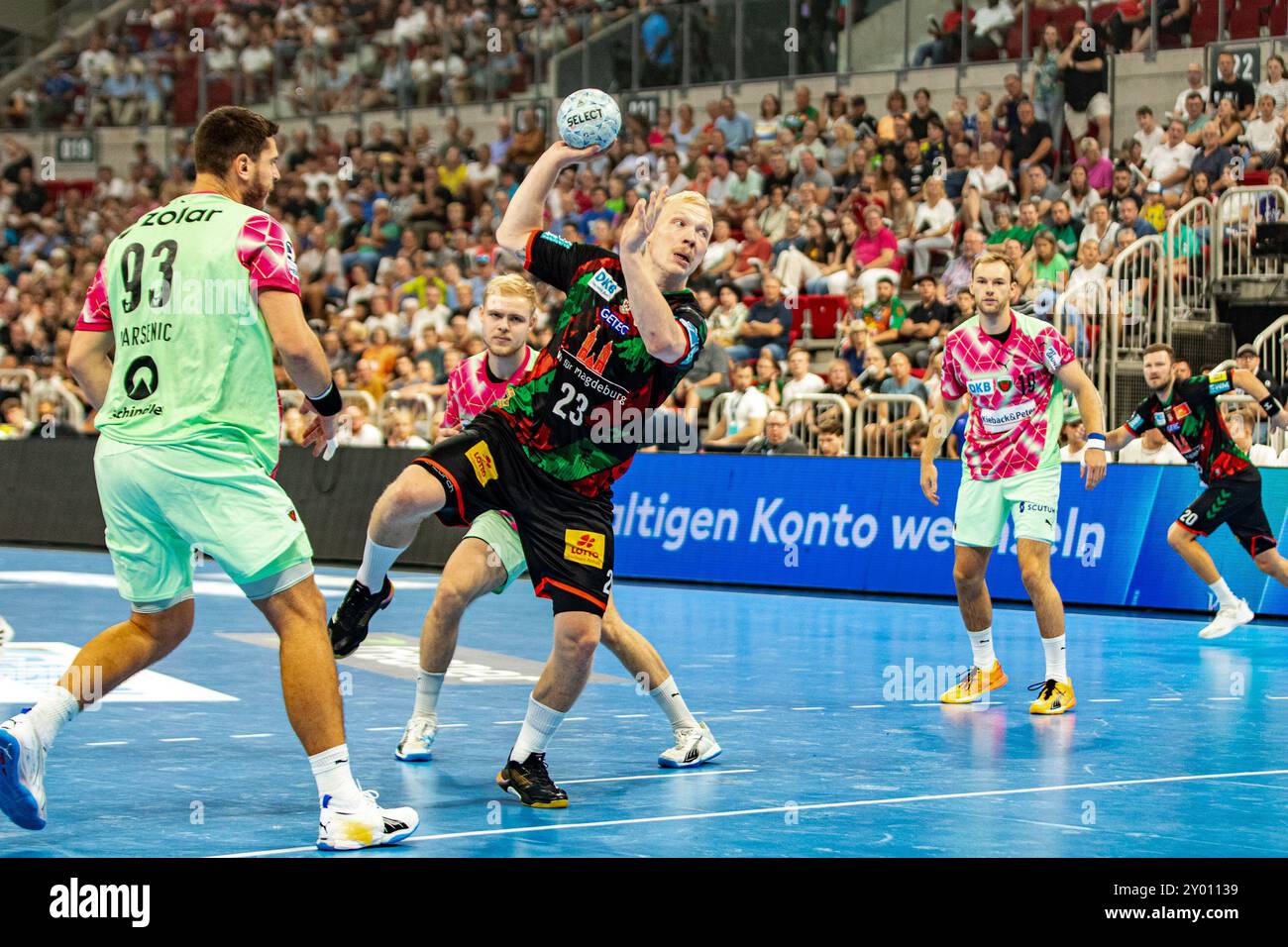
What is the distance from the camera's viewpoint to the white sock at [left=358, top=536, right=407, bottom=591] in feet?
22.8

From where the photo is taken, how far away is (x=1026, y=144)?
2045 cm

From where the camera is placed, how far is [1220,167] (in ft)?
59.7

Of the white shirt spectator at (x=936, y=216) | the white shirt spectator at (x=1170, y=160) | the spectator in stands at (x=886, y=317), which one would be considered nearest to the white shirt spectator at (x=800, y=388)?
the spectator in stands at (x=886, y=317)

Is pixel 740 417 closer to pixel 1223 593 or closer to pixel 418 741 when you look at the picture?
pixel 1223 593

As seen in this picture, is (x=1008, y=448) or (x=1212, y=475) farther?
(x=1212, y=475)

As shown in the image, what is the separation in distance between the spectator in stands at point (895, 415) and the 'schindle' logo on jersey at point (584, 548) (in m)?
10.3

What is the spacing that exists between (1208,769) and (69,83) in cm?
3063

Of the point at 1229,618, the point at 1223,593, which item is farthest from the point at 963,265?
the point at 1229,618

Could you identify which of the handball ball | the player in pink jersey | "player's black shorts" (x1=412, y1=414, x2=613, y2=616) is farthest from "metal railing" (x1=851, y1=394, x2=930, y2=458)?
the handball ball

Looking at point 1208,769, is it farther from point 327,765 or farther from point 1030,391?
point 327,765

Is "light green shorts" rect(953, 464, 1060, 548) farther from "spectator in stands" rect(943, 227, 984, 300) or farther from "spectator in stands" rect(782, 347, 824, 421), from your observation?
"spectator in stands" rect(943, 227, 984, 300)

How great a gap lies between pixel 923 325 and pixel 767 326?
224 centimetres

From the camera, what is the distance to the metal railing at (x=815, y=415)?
1709 centimetres
